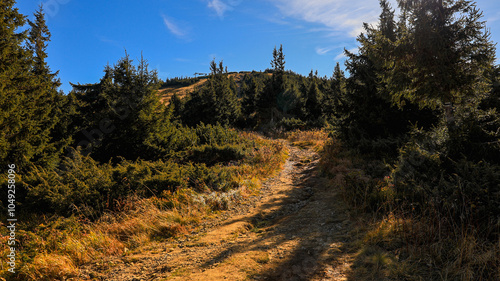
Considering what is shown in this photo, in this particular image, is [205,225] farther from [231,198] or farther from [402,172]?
[402,172]

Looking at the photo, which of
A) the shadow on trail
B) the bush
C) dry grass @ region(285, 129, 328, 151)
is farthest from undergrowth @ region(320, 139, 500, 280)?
dry grass @ region(285, 129, 328, 151)

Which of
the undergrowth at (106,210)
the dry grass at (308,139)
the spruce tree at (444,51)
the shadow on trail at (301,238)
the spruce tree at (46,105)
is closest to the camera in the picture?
the shadow on trail at (301,238)

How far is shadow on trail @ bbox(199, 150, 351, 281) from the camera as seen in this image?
141 inches

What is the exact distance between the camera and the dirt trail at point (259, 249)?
364cm

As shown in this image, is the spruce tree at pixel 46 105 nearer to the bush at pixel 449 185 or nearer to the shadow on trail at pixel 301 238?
the shadow on trail at pixel 301 238

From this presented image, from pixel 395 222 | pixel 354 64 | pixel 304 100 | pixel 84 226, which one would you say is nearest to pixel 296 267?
pixel 395 222

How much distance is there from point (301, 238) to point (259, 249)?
105cm

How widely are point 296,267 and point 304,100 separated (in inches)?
1574

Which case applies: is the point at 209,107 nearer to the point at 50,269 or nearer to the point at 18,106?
the point at 18,106

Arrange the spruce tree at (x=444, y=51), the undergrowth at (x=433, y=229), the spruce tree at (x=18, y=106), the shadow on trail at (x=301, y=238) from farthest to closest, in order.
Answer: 1. the spruce tree at (x=18, y=106)
2. the spruce tree at (x=444, y=51)
3. the shadow on trail at (x=301, y=238)
4. the undergrowth at (x=433, y=229)

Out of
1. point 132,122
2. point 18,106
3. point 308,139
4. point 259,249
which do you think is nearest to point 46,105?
point 18,106

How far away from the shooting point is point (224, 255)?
169 inches

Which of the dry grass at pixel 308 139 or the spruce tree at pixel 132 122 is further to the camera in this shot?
the dry grass at pixel 308 139

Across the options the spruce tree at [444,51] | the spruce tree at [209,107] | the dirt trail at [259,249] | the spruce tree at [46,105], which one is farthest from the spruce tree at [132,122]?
the spruce tree at [209,107]
